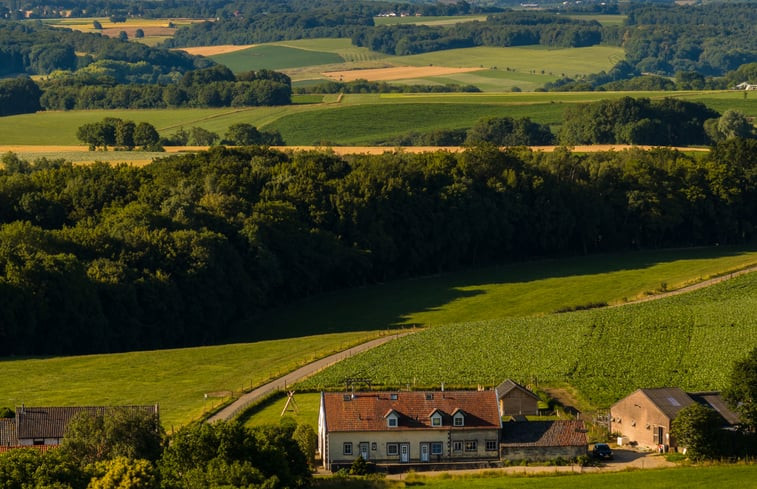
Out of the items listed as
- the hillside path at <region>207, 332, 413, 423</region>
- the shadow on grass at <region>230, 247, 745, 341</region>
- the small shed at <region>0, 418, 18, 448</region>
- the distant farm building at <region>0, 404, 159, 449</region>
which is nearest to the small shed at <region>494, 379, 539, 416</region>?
the hillside path at <region>207, 332, 413, 423</region>

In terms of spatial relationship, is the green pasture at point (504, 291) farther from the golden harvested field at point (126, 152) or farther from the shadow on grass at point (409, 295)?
the golden harvested field at point (126, 152)

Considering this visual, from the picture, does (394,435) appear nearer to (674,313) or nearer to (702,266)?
(674,313)

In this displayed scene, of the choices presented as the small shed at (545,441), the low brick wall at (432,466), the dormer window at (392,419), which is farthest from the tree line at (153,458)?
the small shed at (545,441)

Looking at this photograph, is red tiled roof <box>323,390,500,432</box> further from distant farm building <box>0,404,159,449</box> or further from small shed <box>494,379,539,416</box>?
distant farm building <box>0,404,159,449</box>

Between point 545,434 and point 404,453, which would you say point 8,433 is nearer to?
point 404,453

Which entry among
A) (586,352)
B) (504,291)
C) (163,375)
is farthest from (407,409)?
(504,291)
